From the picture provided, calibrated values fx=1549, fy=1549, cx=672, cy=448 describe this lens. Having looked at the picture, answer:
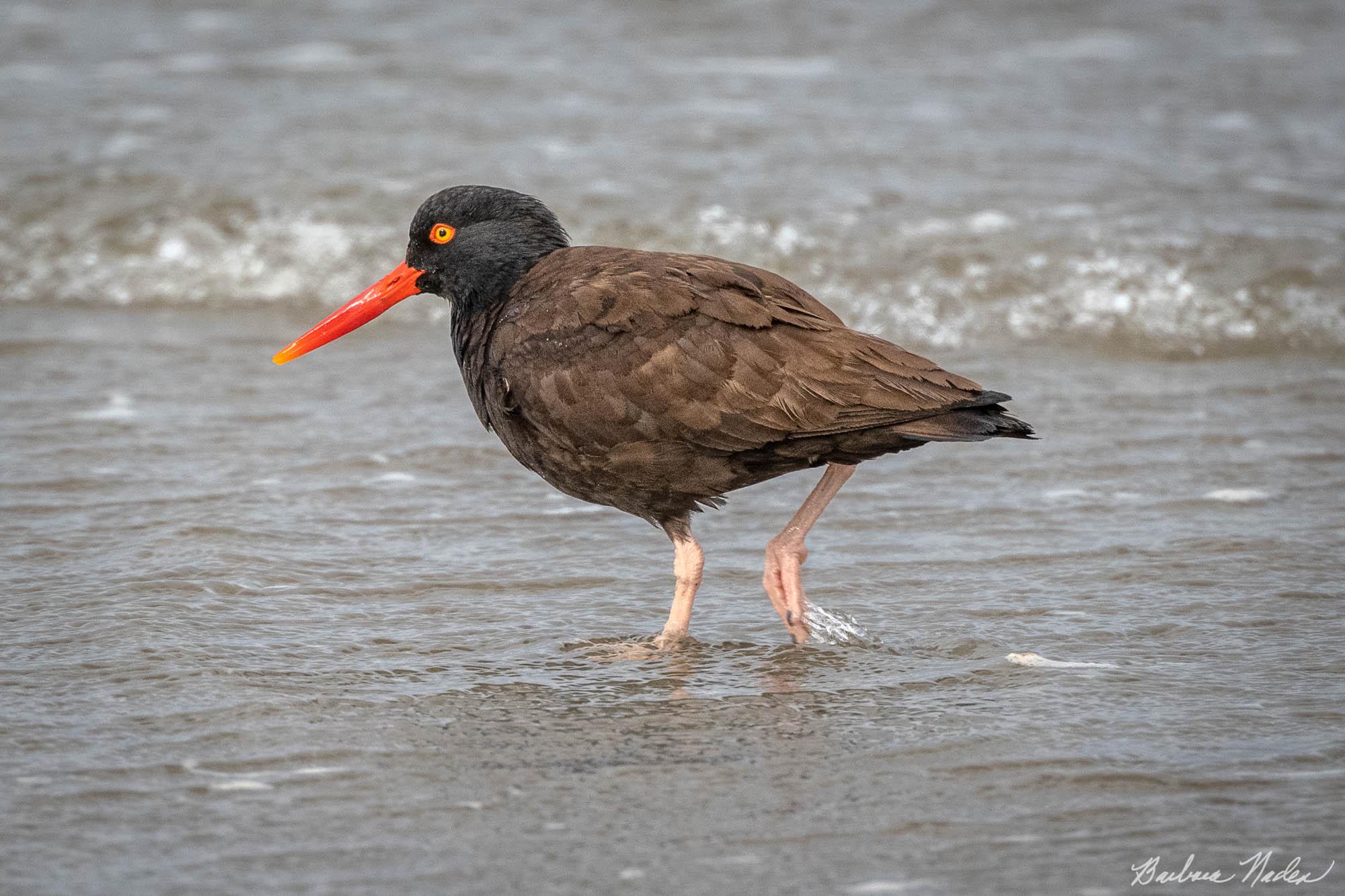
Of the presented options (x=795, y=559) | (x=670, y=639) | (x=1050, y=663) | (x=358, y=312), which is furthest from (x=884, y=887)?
(x=358, y=312)

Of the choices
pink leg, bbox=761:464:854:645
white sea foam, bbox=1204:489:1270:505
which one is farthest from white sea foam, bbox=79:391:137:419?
white sea foam, bbox=1204:489:1270:505

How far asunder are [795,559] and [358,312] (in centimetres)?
168

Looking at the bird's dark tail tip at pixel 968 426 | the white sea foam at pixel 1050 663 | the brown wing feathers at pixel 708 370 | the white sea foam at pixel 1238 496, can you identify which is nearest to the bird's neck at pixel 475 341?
the brown wing feathers at pixel 708 370

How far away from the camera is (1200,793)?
318 centimetres

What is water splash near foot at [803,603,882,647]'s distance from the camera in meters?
4.18

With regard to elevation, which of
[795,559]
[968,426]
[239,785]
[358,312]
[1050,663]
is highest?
[358,312]

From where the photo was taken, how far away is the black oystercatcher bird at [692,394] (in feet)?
13.0

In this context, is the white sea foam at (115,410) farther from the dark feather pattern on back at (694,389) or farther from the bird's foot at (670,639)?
the bird's foot at (670,639)

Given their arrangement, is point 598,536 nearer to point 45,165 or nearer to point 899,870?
point 899,870

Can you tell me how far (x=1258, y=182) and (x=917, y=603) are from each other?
551 centimetres

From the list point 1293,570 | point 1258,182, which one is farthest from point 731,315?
point 1258,182

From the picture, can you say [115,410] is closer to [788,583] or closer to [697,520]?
[697,520]

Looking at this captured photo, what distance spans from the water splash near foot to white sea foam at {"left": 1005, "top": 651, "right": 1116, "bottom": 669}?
374 millimetres

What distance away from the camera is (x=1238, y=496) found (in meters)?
5.18
